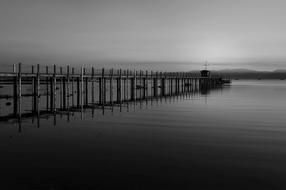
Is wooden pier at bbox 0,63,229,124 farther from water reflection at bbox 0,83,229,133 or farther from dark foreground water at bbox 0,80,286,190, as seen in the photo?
dark foreground water at bbox 0,80,286,190

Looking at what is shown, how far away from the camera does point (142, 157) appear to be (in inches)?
447

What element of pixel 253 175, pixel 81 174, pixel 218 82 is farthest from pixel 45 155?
pixel 218 82

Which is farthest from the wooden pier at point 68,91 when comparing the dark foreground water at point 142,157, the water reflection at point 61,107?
the dark foreground water at point 142,157

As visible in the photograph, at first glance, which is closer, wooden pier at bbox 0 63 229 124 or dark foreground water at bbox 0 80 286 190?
dark foreground water at bbox 0 80 286 190

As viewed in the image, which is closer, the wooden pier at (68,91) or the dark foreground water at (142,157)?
the dark foreground water at (142,157)

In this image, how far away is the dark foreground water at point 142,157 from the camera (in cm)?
880

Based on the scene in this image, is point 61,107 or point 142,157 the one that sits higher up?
point 61,107

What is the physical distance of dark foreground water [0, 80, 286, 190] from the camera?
8.80m

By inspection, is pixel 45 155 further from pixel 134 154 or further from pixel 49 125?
pixel 49 125

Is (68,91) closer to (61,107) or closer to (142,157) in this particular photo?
(61,107)

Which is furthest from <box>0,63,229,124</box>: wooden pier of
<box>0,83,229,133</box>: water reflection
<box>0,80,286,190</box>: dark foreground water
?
<box>0,80,286,190</box>: dark foreground water

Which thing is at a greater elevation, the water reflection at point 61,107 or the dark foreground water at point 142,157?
the water reflection at point 61,107

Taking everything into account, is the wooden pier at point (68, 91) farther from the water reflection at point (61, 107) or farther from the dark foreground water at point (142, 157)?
the dark foreground water at point (142, 157)

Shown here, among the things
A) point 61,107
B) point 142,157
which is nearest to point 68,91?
point 61,107
